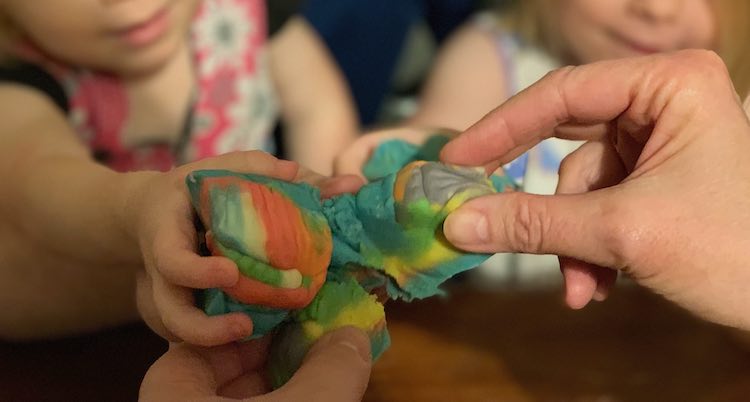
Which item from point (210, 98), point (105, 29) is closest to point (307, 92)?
point (210, 98)

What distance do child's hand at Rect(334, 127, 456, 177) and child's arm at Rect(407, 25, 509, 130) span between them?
1.2 inches

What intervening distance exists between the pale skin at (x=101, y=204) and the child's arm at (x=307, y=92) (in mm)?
35

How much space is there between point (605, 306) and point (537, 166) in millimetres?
111

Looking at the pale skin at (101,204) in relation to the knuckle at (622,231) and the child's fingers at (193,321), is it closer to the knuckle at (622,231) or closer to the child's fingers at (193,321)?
the child's fingers at (193,321)

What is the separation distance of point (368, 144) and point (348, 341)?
0.22m

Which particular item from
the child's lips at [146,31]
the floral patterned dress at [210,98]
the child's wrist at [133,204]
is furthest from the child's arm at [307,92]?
the child's wrist at [133,204]

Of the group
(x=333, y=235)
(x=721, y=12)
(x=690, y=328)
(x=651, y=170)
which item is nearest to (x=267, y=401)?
(x=333, y=235)

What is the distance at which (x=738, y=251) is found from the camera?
1.13 feet

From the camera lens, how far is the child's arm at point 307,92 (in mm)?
640

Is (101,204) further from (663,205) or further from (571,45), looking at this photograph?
(571,45)

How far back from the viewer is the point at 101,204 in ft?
1.36

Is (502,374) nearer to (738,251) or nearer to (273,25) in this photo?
(738,251)

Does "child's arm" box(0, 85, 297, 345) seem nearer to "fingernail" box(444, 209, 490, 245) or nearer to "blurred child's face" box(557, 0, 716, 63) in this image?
"fingernail" box(444, 209, 490, 245)

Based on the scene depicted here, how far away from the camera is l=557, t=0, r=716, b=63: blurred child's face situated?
0.56m
